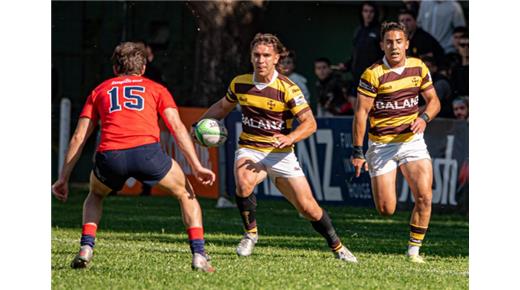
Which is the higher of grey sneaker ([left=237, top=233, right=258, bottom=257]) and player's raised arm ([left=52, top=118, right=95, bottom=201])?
player's raised arm ([left=52, top=118, right=95, bottom=201])

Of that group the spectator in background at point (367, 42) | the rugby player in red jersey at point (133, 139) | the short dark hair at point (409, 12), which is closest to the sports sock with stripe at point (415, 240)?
the rugby player in red jersey at point (133, 139)

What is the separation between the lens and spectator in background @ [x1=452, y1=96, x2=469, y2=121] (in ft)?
58.5

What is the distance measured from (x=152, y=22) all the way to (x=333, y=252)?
1351 cm

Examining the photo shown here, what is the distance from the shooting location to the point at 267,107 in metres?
11.5

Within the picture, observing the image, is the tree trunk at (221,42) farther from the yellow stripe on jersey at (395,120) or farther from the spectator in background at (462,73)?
the yellow stripe on jersey at (395,120)

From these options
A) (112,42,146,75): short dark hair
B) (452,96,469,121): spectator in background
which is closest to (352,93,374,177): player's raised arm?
(112,42,146,75): short dark hair

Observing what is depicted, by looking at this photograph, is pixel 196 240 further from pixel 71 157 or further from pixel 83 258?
pixel 71 157

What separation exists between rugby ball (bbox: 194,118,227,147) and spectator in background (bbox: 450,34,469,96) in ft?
25.0

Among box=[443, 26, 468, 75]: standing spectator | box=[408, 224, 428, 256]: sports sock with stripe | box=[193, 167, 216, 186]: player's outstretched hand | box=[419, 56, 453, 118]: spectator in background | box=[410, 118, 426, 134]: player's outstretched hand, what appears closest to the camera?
box=[193, 167, 216, 186]: player's outstretched hand

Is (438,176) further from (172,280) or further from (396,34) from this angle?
(172,280)

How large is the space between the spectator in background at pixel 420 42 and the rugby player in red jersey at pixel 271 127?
254 inches

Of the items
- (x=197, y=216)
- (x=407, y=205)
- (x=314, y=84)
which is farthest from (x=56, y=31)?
(x=197, y=216)

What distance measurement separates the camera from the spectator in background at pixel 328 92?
20062 millimetres

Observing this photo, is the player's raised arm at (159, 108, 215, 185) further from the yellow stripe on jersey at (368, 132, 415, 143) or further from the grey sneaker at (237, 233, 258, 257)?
the yellow stripe on jersey at (368, 132, 415, 143)
